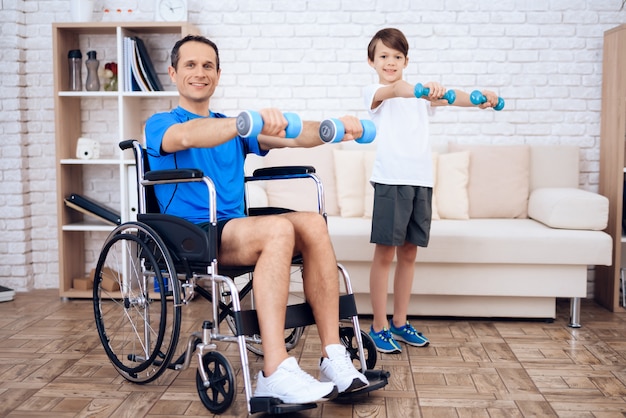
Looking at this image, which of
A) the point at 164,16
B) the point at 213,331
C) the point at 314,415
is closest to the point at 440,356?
the point at 314,415

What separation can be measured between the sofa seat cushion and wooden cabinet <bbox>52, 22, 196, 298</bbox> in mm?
1180

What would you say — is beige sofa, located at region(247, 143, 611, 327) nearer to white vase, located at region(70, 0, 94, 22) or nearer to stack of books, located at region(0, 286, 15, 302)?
white vase, located at region(70, 0, 94, 22)

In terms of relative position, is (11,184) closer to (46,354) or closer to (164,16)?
(164,16)

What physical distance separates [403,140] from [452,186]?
0.88 meters

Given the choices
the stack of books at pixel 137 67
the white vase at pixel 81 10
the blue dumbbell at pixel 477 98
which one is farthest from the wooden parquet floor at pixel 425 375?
the white vase at pixel 81 10

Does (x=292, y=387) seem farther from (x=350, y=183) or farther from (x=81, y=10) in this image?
(x=81, y=10)

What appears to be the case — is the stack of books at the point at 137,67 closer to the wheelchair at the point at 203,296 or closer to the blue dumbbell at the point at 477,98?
the wheelchair at the point at 203,296

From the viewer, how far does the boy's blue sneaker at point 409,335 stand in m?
2.75

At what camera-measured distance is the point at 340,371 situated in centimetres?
200

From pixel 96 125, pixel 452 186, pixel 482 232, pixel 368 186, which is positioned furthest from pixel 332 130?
pixel 96 125

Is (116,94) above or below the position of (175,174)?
above

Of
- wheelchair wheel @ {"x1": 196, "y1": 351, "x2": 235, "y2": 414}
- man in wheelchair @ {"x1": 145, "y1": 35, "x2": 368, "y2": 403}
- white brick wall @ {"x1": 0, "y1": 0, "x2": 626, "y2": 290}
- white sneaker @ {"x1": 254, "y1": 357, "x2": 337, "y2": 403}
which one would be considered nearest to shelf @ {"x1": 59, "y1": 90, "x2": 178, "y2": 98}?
white brick wall @ {"x1": 0, "y1": 0, "x2": 626, "y2": 290}

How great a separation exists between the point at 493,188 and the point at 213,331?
1.89 meters

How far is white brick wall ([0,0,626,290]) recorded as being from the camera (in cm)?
368
